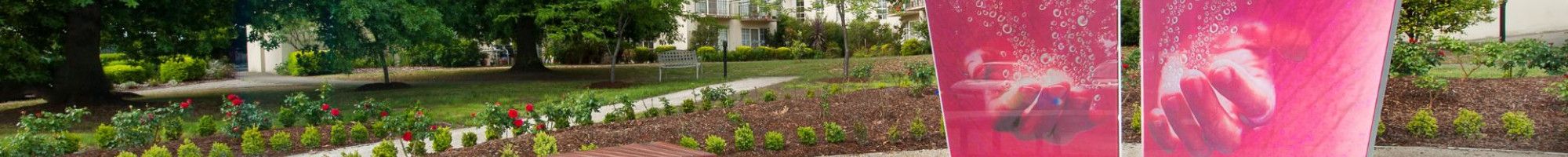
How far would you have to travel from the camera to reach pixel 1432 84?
23.4 feet

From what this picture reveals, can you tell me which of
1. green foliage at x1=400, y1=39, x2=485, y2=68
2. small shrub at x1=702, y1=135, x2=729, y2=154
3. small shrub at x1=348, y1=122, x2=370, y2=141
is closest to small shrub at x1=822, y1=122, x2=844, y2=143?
small shrub at x1=702, y1=135, x2=729, y2=154

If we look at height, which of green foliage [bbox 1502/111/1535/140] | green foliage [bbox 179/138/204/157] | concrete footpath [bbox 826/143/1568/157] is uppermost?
green foliage [bbox 179/138/204/157]

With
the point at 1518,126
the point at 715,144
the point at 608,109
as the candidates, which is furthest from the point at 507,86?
the point at 1518,126

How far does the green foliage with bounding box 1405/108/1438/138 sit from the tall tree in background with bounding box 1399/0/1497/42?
3163 millimetres

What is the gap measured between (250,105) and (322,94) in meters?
0.39

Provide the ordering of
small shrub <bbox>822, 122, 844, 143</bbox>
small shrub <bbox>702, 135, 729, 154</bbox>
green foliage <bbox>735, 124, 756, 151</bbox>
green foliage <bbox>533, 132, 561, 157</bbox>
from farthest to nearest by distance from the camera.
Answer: small shrub <bbox>822, 122, 844, 143</bbox> < green foliage <bbox>735, 124, 756, 151</bbox> < small shrub <bbox>702, 135, 729, 154</bbox> < green foliage <bbox>533, 132, 561, 157</bbox>

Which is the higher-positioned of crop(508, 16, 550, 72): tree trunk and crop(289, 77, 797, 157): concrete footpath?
crop(508, 16, 550, 72): tree trunk

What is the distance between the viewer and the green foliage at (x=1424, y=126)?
228 inches

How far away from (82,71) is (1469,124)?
32.2 ft

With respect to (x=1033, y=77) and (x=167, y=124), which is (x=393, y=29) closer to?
(x=167, y=124)

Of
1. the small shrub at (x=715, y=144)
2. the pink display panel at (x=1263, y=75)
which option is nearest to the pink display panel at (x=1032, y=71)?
the pink display panel at (x=1263, y=75)

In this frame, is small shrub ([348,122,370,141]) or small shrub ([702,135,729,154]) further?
small shrub ([348,122,370,141])

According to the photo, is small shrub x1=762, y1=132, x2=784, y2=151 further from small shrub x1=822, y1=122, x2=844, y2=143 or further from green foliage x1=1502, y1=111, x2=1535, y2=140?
green foliage x1=1502, y1=111, x2=1535, y2=140

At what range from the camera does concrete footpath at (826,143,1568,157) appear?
5.29m
